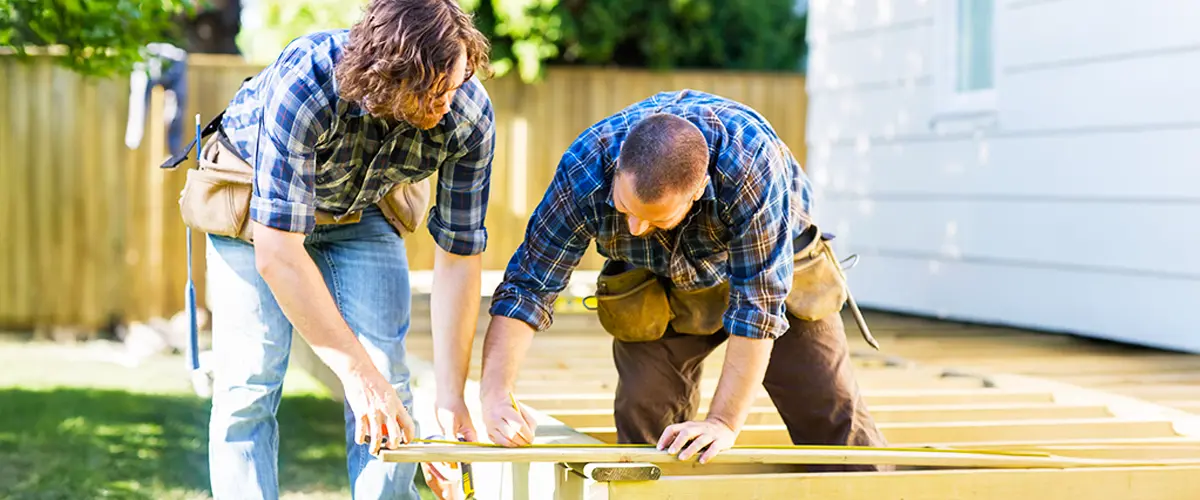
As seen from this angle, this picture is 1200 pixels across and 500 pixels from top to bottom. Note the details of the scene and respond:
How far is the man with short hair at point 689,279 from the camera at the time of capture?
2.43 metres

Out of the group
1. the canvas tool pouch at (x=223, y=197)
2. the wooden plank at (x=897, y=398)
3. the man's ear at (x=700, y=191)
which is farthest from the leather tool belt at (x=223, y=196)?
the wooden plank at (x=897, y=398)

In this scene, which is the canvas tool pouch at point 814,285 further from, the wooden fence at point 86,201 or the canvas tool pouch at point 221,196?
the wooden fence at point 86,201

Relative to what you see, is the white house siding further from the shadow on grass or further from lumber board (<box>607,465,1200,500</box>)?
the shadow on grass

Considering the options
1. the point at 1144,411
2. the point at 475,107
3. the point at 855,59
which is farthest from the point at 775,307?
the point at 855,59

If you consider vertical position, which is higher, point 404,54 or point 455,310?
point 404,54

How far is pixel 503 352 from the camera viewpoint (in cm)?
262

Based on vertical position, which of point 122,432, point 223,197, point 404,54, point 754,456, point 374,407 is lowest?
point 122,432

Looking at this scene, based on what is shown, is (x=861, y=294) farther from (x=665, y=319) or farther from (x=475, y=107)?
(x=475, y=107)

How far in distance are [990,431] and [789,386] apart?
65cm

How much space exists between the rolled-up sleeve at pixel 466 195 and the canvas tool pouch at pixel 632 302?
0.47m

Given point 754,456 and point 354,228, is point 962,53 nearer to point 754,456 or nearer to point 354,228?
point 754,456

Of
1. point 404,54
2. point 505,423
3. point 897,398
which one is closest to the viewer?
point 404,54

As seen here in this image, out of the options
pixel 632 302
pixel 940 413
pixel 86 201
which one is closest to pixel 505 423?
pixel 632 302

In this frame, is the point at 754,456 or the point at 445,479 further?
the point at 445,479
